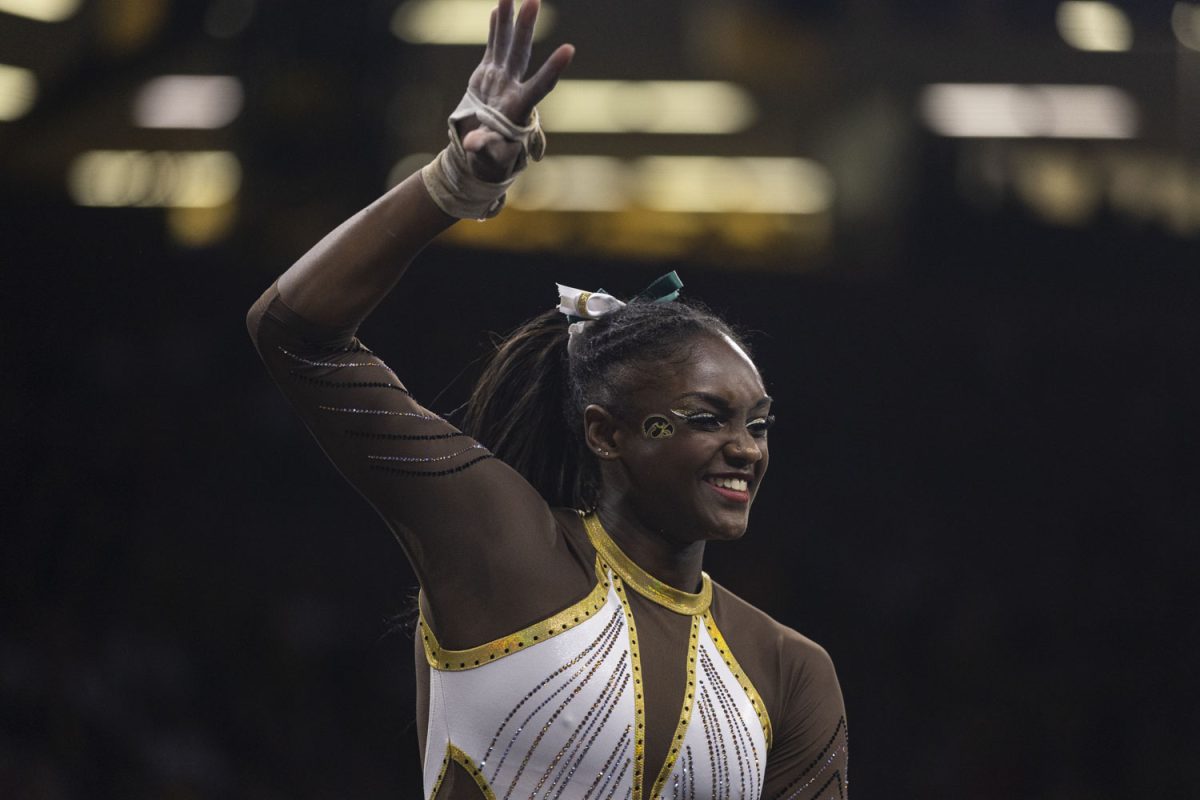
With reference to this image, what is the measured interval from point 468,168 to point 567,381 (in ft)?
2.16

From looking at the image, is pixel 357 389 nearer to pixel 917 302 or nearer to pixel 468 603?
pixel 468 603

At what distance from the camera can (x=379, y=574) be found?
6.45 m

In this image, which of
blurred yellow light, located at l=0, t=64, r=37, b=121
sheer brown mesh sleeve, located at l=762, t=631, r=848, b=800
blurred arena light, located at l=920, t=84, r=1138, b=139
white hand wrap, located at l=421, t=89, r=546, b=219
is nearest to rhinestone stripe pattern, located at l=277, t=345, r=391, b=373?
white hand wrap, located at l=421, t=89, r=546, b=219

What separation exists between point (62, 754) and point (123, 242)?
2.50m

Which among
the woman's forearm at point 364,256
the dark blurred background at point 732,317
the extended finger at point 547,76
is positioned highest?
the extended finger at point 547,76

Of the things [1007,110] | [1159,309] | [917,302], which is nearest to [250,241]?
[917,302]

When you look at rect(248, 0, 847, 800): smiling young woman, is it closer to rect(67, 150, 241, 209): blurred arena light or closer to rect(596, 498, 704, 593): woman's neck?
rect(596, 498, 704, 593): woman's neck

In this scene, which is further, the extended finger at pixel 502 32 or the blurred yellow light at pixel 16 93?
the blurred yellow light at pixel 16 93

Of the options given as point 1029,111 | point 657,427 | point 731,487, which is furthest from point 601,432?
point 1029,111

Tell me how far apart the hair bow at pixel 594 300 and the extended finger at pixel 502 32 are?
556mm

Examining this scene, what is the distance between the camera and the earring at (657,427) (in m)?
2.23

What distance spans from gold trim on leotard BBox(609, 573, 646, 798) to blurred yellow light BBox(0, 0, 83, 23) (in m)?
5.67

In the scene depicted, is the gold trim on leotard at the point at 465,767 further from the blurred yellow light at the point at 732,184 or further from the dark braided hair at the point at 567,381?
the blurred yellow light at the point at 732,184

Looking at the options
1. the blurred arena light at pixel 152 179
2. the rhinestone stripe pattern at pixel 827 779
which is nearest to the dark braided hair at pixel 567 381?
the rhinestone stripe pattern at pixel 827 779
